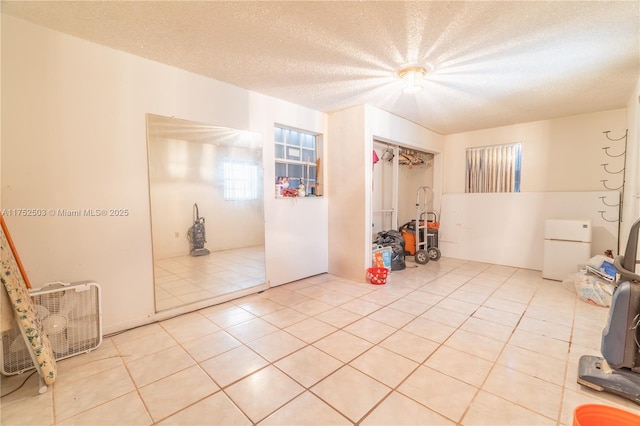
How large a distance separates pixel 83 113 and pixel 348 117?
301cm

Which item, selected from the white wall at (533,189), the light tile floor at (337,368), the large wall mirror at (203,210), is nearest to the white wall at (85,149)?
the large wall mirror at (203,210)

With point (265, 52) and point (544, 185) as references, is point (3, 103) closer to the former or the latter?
point (265, 52)

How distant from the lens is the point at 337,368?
1896mm

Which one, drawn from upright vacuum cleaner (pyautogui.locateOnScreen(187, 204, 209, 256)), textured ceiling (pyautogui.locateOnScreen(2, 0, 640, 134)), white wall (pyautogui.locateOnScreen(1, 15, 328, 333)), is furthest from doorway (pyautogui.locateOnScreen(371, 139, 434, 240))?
white wall (pyautogui.locateOnScreen(1, 15, 328, 333))

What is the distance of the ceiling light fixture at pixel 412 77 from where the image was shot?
2650mm

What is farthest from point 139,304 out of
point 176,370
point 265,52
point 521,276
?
point 521,276

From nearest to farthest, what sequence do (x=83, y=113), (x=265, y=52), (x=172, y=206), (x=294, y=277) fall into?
(x=83, y=113) < (x=265, y=52) < (x=172, y=206) < (x=294, y=277)

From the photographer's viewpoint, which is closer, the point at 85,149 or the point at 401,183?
the point at 85,149

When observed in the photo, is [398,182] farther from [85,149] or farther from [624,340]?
[85,149]

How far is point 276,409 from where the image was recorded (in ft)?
5.03

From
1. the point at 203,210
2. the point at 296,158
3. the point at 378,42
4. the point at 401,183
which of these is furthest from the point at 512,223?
the point at 203,210

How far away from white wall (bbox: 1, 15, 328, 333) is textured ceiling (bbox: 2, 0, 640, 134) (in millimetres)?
212

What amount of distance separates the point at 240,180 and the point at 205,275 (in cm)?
145

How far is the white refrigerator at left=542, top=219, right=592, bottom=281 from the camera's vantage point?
3715 mm
